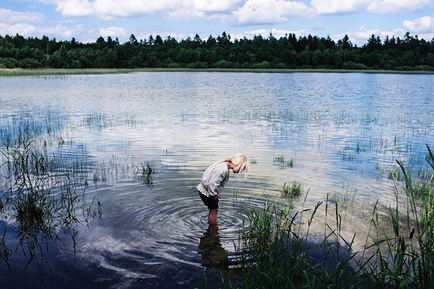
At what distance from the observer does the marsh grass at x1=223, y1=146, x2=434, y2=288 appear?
384 centimetres

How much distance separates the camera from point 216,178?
21.7 ft

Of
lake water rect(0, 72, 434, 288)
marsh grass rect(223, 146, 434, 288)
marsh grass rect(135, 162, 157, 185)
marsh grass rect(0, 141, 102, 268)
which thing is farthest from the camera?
marsh grass rect(135, 162, 157, 185)

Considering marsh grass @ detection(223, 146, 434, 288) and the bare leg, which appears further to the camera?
the bare leg

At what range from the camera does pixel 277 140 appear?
51.7ft

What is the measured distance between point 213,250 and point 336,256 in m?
2.01

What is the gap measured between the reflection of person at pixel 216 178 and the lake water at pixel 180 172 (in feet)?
1.71

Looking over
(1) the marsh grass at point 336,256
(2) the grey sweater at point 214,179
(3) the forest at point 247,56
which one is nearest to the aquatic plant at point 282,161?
(1) the marsh grass at point 336,256

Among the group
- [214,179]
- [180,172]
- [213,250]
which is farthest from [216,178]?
[180,172]

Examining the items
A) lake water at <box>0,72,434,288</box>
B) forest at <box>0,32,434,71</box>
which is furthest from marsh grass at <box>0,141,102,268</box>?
forest at <box>0,32,434,71</box>

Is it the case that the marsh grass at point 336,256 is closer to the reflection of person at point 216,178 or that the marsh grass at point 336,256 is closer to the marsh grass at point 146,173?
the reflection of person at point 216,178

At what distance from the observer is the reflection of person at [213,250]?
18.4 feet

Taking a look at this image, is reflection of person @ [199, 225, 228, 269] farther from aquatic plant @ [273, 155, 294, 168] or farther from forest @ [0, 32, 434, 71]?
forest @ [0, 32, 434, 71]

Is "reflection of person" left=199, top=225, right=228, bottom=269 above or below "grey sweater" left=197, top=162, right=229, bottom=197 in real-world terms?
below

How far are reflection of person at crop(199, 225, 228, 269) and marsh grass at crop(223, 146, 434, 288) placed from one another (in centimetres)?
31
